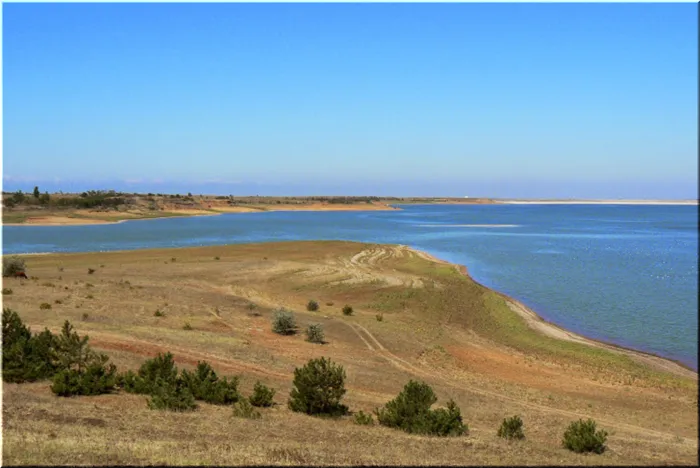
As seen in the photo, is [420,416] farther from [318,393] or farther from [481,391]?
[481,391]

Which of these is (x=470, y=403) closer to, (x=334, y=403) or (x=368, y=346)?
(x=334, y=403)

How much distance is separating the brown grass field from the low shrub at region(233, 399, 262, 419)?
0.25 metres

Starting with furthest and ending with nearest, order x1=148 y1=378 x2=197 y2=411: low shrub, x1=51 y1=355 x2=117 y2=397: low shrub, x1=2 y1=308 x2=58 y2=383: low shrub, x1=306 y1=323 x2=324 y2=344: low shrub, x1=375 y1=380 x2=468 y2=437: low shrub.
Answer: x1=306 y1=323 x2=324 y2=344: low shrub, x1=2 y1=308 x2=58 y2=383: low shrub, x1=51 y1=355 x2=117 y2=397: low shrub, x1=148 y1=378 x2=197 y2=411: low shrub, x1=375 y1=380 x2=468 y2=437: low shrub

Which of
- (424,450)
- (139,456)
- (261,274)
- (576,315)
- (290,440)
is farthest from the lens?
(261,274)

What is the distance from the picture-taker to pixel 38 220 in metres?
107

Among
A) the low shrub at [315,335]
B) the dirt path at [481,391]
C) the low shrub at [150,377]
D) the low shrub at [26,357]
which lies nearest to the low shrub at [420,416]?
the dirt path at [481,391]

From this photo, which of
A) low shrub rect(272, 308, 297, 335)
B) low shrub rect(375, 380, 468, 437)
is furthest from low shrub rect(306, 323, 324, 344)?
low shrub rect(375, 380, 468, 437)

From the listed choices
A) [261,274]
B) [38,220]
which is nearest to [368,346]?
[261,274]

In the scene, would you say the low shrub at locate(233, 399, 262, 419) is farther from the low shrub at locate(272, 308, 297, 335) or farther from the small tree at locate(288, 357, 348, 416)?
the low shrub at locate(272, 308, 297, 335)

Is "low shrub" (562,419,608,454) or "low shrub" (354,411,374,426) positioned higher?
"low shrub" (562,419,608,454)

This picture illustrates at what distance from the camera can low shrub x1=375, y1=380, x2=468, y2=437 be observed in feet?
42.2

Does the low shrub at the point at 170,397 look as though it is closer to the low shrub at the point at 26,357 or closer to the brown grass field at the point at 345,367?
the brown grass field at the point at 345,367

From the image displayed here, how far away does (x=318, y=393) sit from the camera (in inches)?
589

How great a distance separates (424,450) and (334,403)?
481 centimetres
